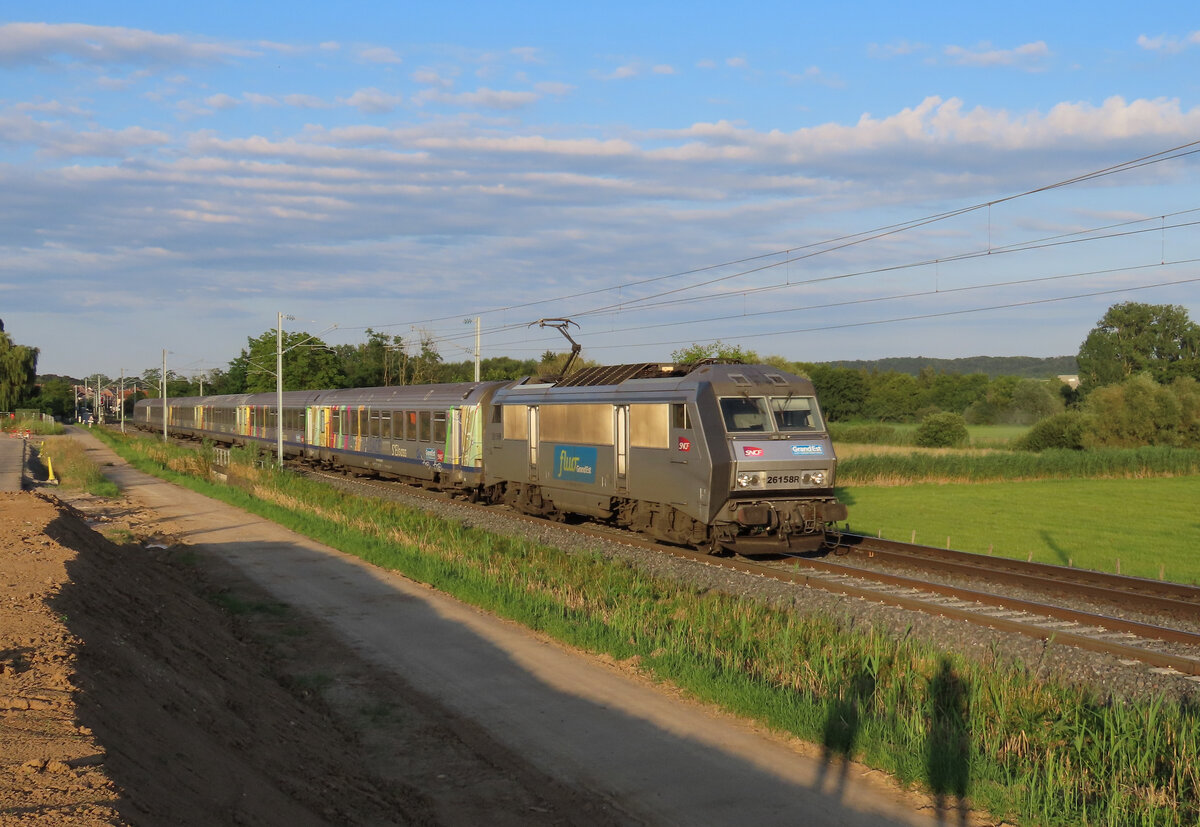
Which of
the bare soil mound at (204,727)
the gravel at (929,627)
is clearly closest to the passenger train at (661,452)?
the gravel at (929,627)

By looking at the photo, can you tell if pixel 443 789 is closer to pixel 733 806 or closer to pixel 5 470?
pixel 733 806

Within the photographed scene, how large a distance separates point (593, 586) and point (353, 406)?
2655cm

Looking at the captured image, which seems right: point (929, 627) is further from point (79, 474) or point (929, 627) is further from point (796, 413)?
point (79, 474)

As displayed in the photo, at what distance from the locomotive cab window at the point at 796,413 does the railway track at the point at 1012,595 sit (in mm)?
2465

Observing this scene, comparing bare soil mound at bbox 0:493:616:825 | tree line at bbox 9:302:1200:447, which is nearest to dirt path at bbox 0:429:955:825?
bare soil mound at bbox 0:493:616:825

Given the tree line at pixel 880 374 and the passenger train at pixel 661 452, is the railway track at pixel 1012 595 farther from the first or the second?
the tree line at pixel 880 374

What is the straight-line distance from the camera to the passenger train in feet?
56.2

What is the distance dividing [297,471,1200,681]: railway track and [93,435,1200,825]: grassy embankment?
69.6 inches

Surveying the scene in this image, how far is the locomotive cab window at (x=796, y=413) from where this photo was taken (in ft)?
58.7

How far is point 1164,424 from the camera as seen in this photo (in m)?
56.8

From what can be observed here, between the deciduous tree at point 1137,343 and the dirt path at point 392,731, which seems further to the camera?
the deciduous tree at point 1137,343

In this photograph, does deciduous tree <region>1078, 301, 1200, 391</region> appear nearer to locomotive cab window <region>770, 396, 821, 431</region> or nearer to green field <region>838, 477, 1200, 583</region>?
green field <region>838, 477, 1200, 583</region>

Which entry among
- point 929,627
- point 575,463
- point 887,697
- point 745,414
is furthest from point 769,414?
point 887,697

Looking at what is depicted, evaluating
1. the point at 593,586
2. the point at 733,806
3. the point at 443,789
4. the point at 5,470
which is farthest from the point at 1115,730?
the point at 5,470
